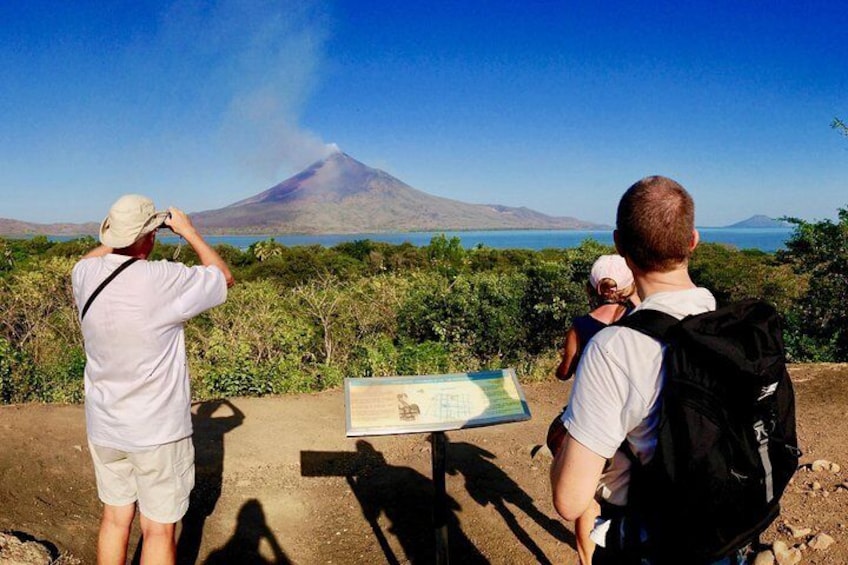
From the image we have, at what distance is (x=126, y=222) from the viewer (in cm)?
Answer: 264

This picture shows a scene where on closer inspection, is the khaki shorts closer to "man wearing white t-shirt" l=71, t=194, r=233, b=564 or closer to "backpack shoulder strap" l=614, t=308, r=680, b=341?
"man wearing white t-shirt" l=71, t=194, r=233, b=564

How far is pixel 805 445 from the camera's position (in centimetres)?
591

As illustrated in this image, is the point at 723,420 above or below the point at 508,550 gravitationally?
above

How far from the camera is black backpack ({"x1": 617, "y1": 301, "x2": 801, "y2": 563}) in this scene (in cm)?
149

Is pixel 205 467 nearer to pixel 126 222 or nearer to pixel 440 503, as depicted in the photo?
pixel 440 503

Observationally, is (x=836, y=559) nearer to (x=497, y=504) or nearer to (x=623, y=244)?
(x=497, y=504)

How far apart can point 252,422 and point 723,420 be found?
6069mm

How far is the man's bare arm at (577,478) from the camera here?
1.57 m

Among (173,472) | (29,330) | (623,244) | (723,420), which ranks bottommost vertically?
(29,330)

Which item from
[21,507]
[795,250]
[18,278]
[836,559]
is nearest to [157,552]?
[21,507]

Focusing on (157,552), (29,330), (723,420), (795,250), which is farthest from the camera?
(29,330)

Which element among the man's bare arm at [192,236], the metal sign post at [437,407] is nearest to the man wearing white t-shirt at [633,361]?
the metal sign post at [437,407]

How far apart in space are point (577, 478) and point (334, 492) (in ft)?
13.3

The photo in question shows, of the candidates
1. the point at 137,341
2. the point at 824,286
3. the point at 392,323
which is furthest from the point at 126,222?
the point at 392,323
